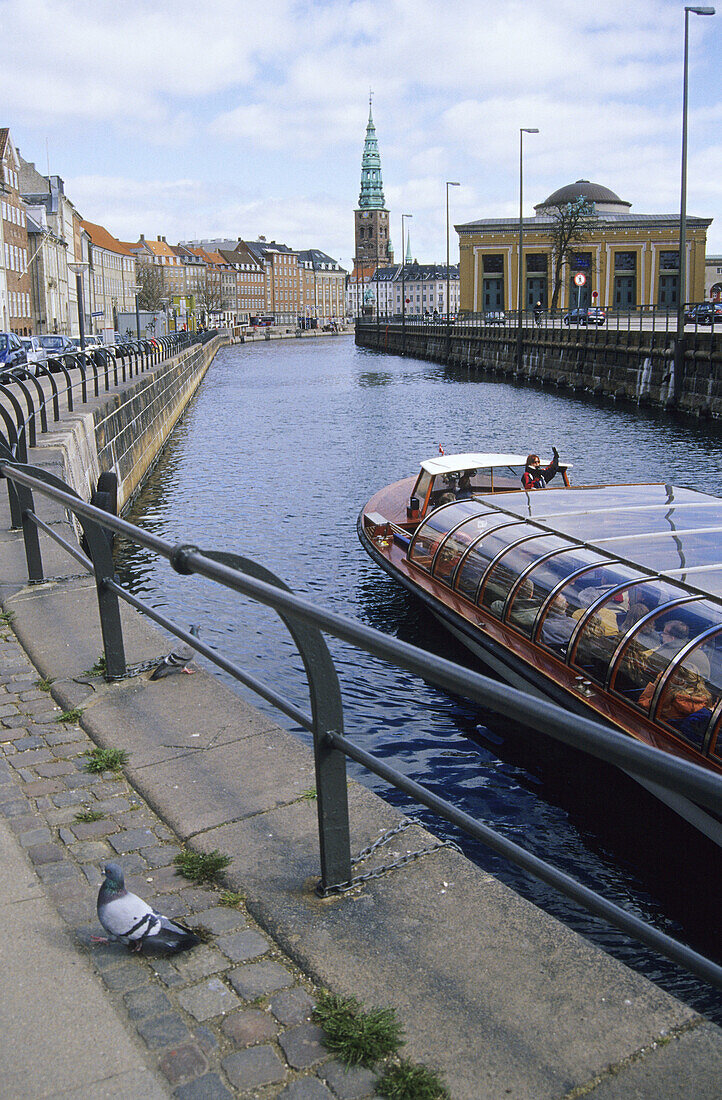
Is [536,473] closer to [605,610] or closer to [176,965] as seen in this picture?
[605,610]

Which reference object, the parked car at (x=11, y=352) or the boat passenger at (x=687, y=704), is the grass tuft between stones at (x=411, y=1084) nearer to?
the boat passenger at (x=687, y=704)

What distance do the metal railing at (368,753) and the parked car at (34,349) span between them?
1200 inches

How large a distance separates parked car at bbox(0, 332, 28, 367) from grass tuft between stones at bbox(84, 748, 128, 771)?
2815cm

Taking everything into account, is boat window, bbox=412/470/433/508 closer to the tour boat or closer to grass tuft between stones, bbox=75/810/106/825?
the tour boat

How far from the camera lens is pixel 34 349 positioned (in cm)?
3766

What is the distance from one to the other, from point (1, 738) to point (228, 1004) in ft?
8.48

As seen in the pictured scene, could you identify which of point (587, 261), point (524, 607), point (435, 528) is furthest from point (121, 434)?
point (587, 261)

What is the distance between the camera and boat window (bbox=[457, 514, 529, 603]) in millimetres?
10594

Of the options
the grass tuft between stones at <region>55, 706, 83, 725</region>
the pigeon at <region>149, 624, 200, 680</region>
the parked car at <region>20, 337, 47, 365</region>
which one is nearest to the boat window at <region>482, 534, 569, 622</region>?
the pigeon at <region>149, 624, 200, 680</region>

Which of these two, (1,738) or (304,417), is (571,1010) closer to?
(1,738)

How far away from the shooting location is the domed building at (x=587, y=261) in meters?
98.0

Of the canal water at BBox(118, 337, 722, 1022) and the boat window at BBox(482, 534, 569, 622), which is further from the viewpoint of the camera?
the boat window at BBox(482, 534, 569, 622)

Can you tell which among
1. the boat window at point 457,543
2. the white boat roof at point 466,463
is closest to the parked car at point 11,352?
the white boat roof at point 466,463

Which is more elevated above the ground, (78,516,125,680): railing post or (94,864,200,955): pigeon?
(78,516,125,680): railing post
